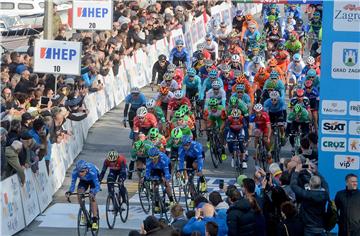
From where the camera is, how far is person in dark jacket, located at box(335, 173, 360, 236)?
19.9 meters

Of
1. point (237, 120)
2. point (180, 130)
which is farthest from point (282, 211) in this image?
point (237, 120)

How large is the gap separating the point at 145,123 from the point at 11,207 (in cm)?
542

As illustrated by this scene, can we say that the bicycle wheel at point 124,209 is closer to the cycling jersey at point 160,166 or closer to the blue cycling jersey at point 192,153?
the cycling jersey at point 160,166

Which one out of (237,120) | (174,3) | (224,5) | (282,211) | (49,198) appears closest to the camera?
(282,211)

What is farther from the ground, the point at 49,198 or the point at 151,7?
the point at 151,7

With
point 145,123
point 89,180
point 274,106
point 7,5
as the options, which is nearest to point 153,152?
point 89,180

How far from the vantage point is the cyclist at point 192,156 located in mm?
25875

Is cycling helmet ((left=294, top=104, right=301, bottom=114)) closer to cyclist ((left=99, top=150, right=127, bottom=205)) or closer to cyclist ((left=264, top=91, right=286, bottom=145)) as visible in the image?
cyclist ((left=264, top=91, right=286, bottom=145))

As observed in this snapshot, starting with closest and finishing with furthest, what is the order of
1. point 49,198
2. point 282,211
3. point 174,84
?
point 282,211, point 49,198, point 174,84

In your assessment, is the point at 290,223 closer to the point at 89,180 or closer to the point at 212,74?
the point at 89,180

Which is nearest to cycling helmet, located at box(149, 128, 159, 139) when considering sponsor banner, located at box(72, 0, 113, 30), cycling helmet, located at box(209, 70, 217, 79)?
cycling helmet, located at box(209, 70, 217, 79)

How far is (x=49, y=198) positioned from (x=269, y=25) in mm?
19048

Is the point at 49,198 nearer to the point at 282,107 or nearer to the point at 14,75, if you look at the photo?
the point at 14,75

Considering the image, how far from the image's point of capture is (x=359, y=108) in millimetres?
23344
